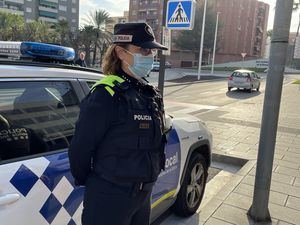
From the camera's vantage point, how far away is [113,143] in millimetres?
1712

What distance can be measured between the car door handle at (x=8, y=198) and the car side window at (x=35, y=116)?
230mm

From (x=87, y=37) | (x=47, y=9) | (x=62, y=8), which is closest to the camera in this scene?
(x=87, y=37)

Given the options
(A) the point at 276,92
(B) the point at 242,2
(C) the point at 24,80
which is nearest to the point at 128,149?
(C) the point at 24,80

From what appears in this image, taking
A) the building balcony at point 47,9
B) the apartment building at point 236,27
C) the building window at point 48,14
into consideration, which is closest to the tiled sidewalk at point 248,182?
the apartment building at point 236,27

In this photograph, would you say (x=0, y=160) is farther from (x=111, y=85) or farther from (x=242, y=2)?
(x=242, y=2)

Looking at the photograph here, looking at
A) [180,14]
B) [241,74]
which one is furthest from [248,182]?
[241,74]

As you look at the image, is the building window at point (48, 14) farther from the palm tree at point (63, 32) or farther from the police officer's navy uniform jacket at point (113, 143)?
the police officer's navy uniform jacket at point (113, 143)

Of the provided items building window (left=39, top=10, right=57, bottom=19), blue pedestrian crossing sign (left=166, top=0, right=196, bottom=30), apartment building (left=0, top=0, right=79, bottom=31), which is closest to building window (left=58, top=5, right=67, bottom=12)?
apartment building (left=0, top=0, right=79, bottom=31)

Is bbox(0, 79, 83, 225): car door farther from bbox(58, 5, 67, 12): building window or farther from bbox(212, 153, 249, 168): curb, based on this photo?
bbox(58, 5, 67, 12): building window

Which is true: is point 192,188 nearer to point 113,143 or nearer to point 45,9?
point 113,143

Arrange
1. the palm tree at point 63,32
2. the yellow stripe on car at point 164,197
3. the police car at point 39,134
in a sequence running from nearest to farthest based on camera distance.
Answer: the police car at point 39,134
the yellow stripe on car at point 164,197
the palm tree at point 63,32

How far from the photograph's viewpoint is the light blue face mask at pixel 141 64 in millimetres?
1890

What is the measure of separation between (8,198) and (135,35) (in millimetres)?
1101

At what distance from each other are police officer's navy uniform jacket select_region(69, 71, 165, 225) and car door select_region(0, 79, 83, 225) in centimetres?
21
